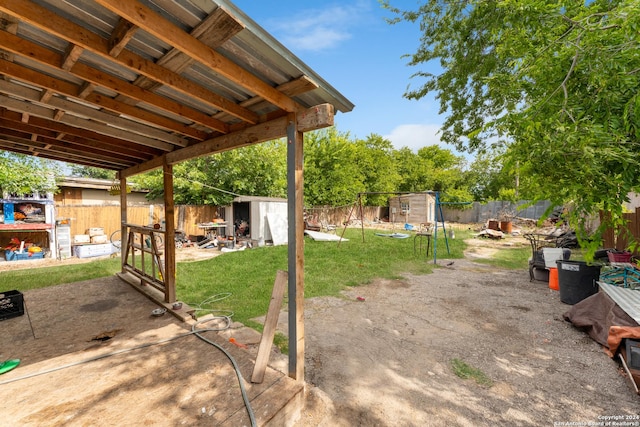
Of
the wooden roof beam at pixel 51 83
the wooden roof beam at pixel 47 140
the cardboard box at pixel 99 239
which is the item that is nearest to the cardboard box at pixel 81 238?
the cardboard box at pixel 99 239

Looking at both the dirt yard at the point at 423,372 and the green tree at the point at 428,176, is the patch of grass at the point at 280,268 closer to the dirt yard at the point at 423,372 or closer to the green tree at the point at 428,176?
the dirt yard at the point at 423,372

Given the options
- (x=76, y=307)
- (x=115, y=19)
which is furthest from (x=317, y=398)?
(x=76, y=307)

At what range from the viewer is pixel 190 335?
297 centimetres

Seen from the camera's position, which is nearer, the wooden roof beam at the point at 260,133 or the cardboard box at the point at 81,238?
the wooden roof beam at the point at 260,133

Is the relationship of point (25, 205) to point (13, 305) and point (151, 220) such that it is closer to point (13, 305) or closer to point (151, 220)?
point (151, 220)

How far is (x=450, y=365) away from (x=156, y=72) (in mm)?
3836

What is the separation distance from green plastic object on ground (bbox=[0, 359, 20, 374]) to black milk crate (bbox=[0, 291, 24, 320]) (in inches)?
53.0

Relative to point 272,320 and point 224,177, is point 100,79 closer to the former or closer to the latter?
point 272,320

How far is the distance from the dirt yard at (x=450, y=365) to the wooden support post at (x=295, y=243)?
1.51 ft

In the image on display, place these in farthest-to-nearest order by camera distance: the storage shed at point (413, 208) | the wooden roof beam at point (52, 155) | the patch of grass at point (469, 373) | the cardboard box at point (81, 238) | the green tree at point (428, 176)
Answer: the green tree at point (428, 176) → the storage shed at point (413, 208) → the cardboard box at point (81, 238) → the wooden roof beam at point (52, 155) → the patch of grass at point (469, 373)

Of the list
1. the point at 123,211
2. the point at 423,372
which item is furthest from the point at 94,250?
the point at 423,372

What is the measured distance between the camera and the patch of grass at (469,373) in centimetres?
269

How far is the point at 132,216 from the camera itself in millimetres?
11172

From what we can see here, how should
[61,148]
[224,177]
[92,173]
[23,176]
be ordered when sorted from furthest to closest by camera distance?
[92,173] → [224,177] → [23,176] → [61,148]
